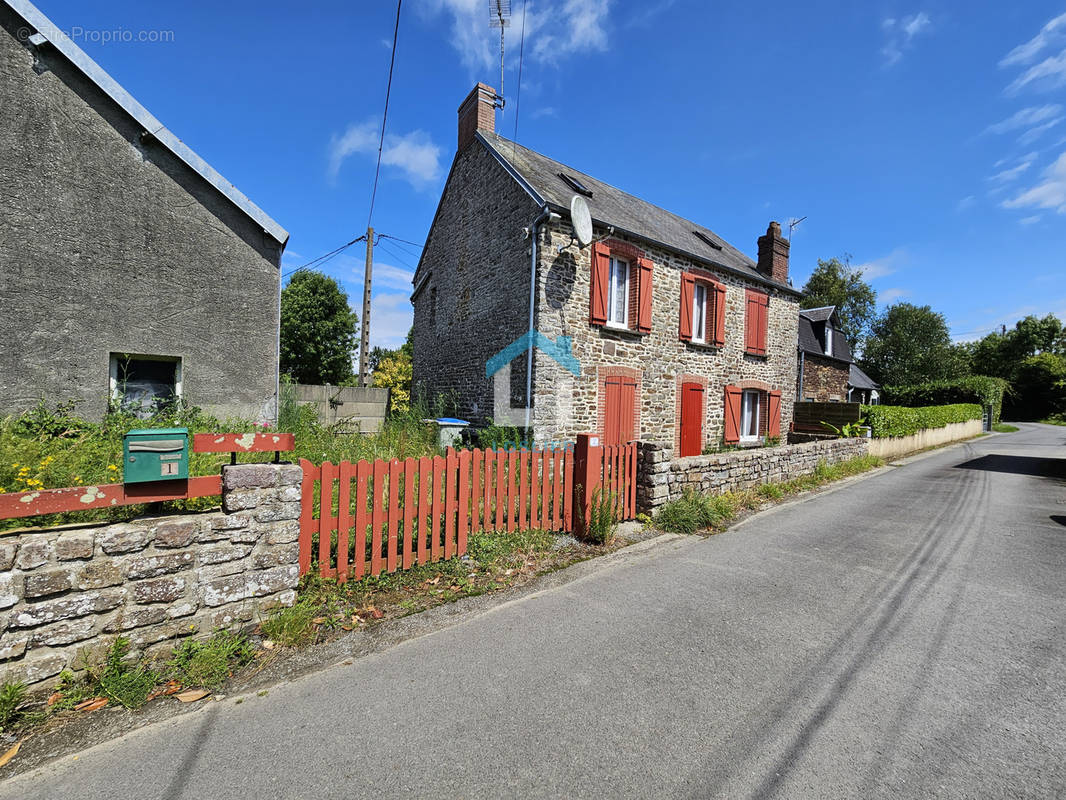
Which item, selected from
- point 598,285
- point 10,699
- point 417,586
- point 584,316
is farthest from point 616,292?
point 10,699

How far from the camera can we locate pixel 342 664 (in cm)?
299

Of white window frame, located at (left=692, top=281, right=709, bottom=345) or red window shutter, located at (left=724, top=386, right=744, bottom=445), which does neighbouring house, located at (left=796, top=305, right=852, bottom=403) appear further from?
white window frame, located at (left=692, top=281, right=709, bottom=345)

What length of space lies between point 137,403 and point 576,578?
747cm

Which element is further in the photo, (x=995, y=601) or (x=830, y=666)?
(x=995, y=601)

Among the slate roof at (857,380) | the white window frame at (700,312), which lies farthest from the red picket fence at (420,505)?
the slate roof at (857,380)

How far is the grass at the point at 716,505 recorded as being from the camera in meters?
6.19

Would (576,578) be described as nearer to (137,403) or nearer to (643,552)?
(643,552)

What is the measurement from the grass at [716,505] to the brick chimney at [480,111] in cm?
1133

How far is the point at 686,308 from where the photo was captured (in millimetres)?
12164

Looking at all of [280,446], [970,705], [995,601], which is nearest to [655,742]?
[970,705]

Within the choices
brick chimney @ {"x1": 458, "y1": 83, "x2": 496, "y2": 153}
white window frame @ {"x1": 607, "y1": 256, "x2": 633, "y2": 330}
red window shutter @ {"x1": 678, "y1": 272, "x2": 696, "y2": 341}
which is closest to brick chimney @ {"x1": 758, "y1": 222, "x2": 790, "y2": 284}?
red window shutter @ {"x1": 678, "y1": 272, "x2": 696, "y2": 341}

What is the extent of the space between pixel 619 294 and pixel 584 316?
152 cm

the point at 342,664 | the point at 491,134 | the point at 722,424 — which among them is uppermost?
the point at 491,134

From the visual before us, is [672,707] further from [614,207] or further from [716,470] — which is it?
[614,207]
